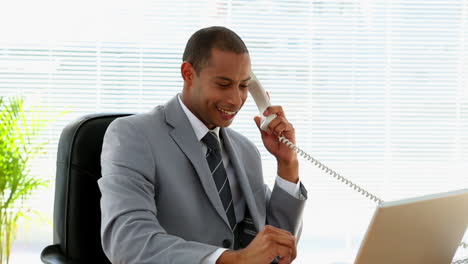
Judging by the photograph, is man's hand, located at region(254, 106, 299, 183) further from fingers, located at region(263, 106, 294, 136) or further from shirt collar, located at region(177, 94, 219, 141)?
shirt collar, located at region(177, 94, 219, 141)

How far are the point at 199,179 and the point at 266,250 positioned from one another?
0.44m

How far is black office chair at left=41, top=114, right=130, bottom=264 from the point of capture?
6.27 ft

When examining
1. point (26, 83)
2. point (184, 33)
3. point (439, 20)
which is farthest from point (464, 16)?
point (26, 83)

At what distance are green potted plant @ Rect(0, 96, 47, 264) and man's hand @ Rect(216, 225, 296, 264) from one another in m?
2.19

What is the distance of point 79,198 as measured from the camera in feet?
→ 6.29

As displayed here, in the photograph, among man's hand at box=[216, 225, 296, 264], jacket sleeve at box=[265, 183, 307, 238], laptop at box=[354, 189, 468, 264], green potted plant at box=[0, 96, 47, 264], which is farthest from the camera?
green potted plant at box=[0, 96, 47, 264]

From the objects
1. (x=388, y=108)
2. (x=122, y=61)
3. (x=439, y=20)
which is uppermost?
(x=439, y=20)

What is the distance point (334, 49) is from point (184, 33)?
0.85 m

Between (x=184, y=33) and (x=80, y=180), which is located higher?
(x=184, y=33)

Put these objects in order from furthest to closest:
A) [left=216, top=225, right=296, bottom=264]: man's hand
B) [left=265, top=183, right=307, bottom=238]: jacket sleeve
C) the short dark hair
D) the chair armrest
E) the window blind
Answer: the window blind, [left=265, top=183, right=307, bottom=238]: jacket sleeve, the short dark hair, the chair armrest, [left=216, top=225, right=296, bottom=264]: man's hand

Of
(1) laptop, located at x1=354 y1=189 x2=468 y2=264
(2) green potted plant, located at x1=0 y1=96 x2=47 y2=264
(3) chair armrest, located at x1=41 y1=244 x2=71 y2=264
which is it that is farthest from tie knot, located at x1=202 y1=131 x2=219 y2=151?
(2) green potted plant, located at x1=0 y1=96 x2=47 y2=264

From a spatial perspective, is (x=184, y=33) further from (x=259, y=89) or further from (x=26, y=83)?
(x=259, y=89)

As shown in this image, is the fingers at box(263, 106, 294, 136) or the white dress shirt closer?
the white dress shirt

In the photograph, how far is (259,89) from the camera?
2.23 m
